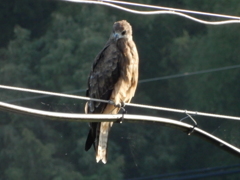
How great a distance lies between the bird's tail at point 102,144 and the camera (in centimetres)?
620

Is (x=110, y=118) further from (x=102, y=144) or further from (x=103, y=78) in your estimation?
(x=103, y=78)

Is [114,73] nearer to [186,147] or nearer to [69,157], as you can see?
[69,157]

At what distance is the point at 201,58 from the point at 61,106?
51.2 feet

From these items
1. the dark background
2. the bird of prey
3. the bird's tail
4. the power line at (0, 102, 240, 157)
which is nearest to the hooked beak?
the bird of prey

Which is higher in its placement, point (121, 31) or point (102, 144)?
point (121, 31)

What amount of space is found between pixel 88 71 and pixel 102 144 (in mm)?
12349

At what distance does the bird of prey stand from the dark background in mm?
9923

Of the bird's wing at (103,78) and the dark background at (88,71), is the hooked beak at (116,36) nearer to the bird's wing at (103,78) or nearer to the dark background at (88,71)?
the bird's wing at (103,78)

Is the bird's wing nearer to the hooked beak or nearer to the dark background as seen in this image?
the hooked beak

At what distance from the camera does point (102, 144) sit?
6398 mm

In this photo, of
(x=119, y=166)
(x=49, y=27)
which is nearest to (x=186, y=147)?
(x=119, y=166)

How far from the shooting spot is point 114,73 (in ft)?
21.2

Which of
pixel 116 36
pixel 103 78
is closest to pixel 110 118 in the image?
pixel 103 78

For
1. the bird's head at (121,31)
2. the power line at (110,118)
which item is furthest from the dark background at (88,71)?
the power line at (110,118)
